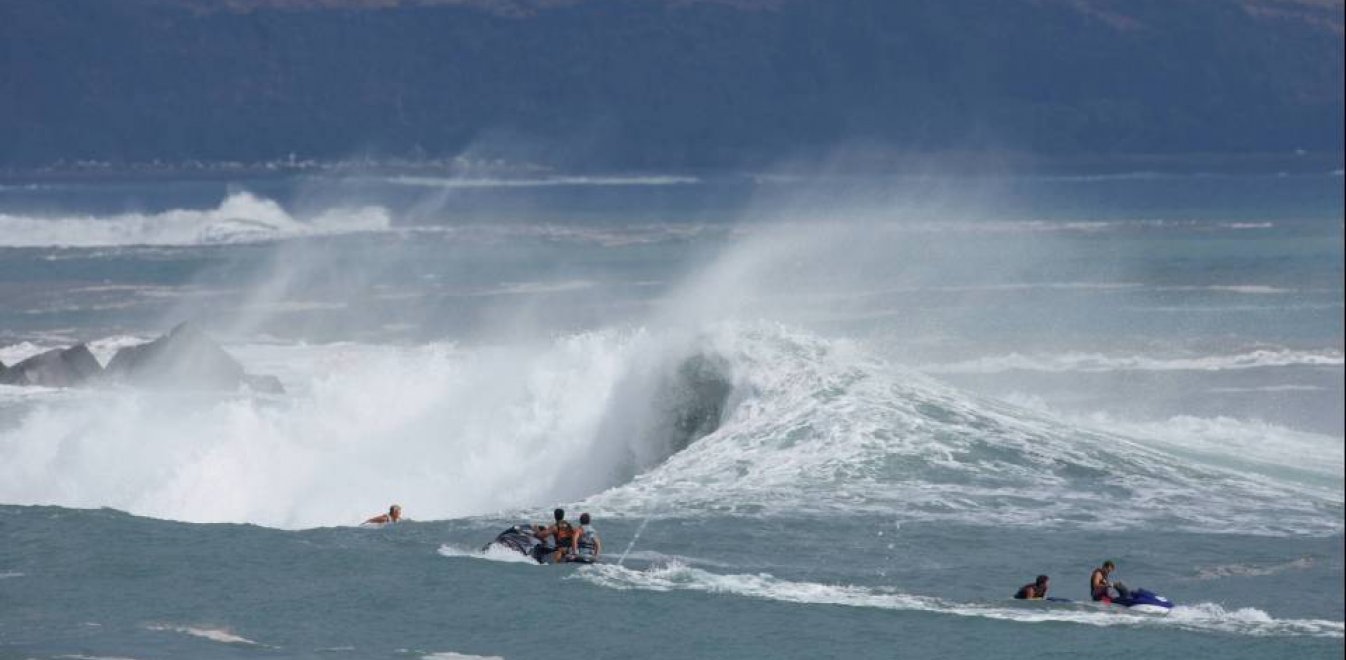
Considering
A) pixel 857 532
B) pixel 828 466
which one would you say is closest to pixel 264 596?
pixel 857 532

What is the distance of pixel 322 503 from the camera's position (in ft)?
118

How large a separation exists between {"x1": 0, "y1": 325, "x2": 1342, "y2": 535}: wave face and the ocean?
0.09 meters

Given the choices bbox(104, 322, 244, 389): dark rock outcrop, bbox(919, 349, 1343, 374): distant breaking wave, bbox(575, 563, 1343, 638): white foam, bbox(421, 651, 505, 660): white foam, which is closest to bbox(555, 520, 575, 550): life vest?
bbox(575, 563, 1343, 638): white foam

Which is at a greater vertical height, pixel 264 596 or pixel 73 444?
pixel 73 444

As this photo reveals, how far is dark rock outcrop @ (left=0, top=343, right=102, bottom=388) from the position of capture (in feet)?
143

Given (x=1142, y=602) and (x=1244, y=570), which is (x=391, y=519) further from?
(x=1244, y=570)

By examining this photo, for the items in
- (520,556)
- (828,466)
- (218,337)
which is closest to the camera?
(520,556)

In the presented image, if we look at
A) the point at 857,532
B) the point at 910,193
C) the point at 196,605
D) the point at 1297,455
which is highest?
the point at 910,193

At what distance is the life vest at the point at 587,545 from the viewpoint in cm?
2828

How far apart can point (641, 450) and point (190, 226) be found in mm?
67444

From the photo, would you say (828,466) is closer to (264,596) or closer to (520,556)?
(520,556)

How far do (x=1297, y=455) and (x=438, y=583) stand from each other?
19.3 m

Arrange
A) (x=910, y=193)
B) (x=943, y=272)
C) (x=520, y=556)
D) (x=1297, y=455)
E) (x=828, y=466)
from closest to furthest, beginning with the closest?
1. (x=520, y=556)
2. (x=828, y=466)
3. (x=1297, y=455)
4. (x=943, y=272)
5. (x=910, y=193)

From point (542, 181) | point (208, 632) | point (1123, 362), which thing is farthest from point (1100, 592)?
point (542, 181)
